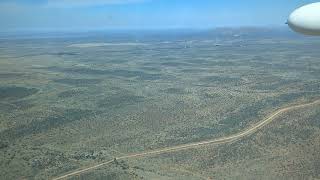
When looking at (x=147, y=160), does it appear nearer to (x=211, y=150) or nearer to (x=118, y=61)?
(x=211, y=150)

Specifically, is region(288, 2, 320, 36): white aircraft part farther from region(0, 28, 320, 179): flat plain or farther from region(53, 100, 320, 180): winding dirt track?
region(53, 100, 320, 180): winding dirt track

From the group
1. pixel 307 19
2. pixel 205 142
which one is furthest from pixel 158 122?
pixel 307 19

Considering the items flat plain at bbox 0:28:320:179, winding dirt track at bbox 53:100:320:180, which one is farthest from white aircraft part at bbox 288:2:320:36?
winding dirt track at bbox 53:100:320:180

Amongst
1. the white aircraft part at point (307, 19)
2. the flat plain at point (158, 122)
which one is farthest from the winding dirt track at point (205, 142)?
the white aircraft part at point (307, 19)

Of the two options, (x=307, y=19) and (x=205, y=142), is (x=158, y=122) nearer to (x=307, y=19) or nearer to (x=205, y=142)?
(x=205, y=142)

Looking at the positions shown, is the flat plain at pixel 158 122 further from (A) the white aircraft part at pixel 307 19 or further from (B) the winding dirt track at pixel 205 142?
(A) the white aircraft part at pixel 307 19

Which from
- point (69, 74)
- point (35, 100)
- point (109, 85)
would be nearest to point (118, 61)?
point (69, 74)
